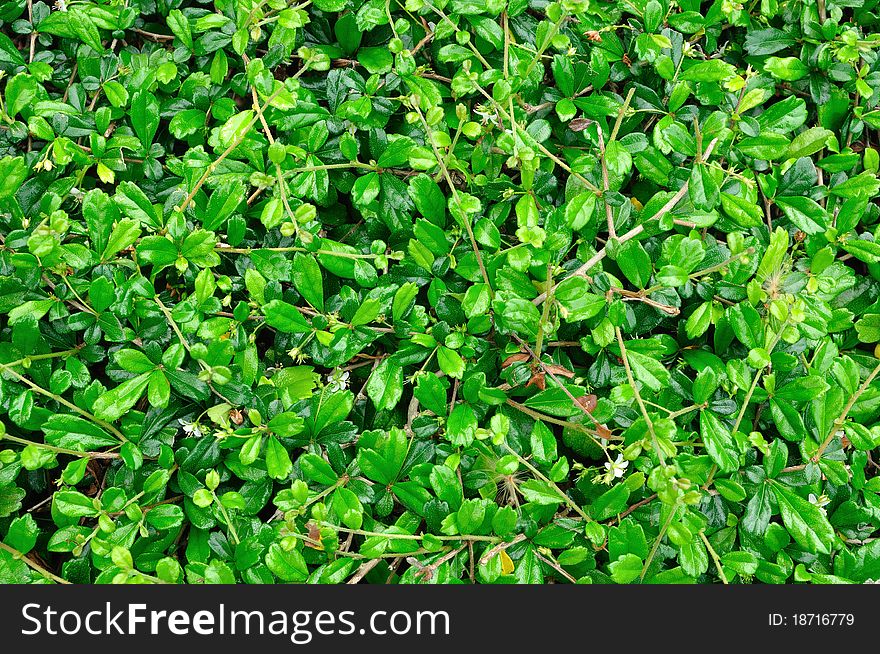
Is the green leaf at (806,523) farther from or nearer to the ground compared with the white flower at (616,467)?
nearer to the ground

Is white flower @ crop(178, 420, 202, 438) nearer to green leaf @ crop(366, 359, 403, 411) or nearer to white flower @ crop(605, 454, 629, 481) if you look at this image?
green leaf @ crop(366, 359, 403, 411)

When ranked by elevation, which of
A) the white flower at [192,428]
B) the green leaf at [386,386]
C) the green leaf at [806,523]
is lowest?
the green leaf at [806,523]

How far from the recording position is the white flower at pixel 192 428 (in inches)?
48.5

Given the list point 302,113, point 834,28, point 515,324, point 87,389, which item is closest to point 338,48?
point 302,113

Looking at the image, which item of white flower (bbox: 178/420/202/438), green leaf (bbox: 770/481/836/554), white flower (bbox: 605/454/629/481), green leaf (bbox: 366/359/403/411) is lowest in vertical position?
green leaf (bbox: 770/481/836/554)

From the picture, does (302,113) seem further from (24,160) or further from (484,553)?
(484,553)

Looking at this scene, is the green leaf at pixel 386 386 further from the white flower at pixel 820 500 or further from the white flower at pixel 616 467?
the white flower at pixel 820 500

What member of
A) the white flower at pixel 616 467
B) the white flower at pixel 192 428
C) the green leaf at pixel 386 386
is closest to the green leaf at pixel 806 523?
the white flower at pixel 616 467

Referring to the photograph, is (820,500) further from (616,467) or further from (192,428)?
(192,428)

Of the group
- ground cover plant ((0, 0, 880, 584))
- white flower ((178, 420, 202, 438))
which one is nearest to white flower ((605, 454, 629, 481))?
ground cover plant ((0, 0, 880, 584))

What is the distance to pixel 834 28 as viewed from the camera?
4.73 ft

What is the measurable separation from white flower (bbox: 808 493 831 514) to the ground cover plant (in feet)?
0.08

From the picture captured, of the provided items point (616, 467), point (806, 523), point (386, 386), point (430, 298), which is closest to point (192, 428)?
point (386, 386)

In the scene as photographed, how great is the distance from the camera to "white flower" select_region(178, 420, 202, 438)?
1.23 meters
